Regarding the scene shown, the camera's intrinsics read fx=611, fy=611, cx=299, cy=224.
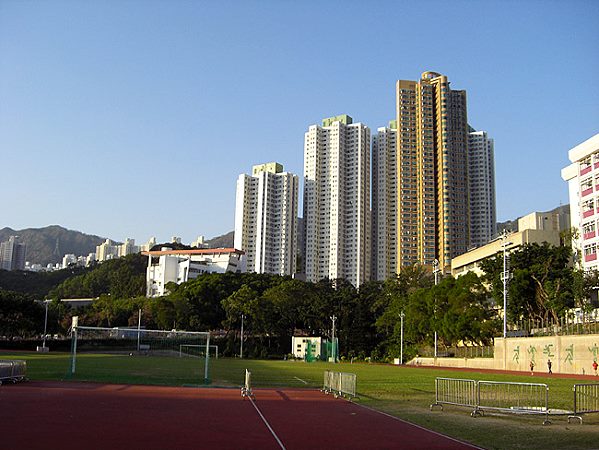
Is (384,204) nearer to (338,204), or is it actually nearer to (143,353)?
(338,204)

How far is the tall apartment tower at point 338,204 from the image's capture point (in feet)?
533

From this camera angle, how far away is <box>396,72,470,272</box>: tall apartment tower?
484 ft

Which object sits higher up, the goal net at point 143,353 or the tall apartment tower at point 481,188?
Answer: the tall apartment tower at point 481,188

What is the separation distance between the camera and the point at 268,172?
172 m

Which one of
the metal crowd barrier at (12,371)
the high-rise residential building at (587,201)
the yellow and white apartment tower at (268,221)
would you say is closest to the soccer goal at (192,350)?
the metal crowd barrier at (12,371)

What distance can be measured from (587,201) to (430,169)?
8524cm

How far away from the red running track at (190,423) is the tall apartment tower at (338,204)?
140 meters

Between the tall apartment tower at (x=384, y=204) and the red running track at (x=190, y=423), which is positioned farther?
the tall apartment tower at (x=384, y=204)

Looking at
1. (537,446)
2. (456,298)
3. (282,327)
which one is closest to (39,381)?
(537,446)

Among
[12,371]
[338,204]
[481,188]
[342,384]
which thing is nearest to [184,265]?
[338,204]

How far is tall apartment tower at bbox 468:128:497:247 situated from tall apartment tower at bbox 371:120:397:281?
20012 millimetres

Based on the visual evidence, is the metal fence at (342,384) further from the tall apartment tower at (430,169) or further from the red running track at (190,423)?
the tall apartment tower at (430,169)

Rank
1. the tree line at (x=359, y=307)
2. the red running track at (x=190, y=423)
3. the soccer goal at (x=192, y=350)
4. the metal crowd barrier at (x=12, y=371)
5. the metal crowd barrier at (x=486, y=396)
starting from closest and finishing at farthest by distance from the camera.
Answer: the red running track at (x=190, y=423), the metal crowd barrier at (x=486, y=396), the metal crowd barrier at (x=12, y=371), the soccer goal at (x=192, y=350), the tree line at (x=359, y=307)

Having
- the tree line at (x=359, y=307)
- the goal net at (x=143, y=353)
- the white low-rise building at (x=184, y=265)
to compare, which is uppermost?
the white low-rise building at (x=184, y=265)
